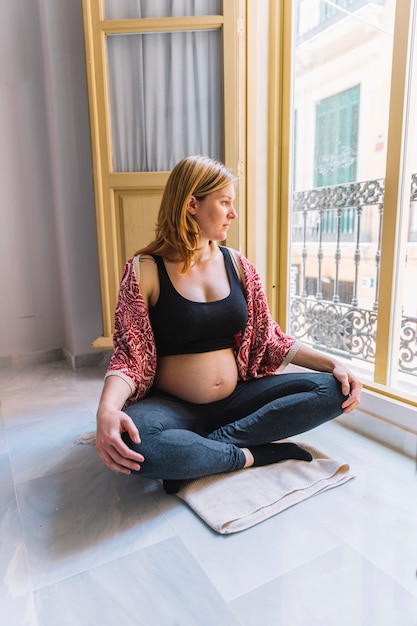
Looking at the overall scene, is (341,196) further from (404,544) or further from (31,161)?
(31,161)

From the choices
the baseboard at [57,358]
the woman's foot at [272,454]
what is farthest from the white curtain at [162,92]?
the woman's foot at [272,454]

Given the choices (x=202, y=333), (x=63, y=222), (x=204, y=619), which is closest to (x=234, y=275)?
(x=202, y=333)

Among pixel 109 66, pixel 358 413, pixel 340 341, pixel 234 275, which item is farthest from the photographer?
pixel 340 341

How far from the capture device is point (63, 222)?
6.92 ft

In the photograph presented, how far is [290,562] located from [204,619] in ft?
0.72

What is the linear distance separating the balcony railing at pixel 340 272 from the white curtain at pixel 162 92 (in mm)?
590

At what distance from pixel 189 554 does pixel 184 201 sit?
2.90 feet

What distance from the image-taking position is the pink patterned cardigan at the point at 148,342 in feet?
3.60

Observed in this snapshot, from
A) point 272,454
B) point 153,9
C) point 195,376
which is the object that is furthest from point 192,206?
point 153,9

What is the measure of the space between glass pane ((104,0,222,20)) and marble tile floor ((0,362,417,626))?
188cm

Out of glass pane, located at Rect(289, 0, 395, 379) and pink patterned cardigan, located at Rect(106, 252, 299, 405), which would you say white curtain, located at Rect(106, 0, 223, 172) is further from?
pink patterned cardigan, located at Rect(106, 252, 299, 405)

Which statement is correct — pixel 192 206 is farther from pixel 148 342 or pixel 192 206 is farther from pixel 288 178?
pixel 288 178

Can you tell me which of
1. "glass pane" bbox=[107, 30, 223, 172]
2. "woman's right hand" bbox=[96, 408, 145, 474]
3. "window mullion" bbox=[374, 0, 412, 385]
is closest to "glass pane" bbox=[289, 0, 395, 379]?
"window mullion" bbox=[374, 0, 412, 385]

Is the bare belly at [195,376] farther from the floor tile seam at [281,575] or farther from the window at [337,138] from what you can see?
the window at [337,138]
